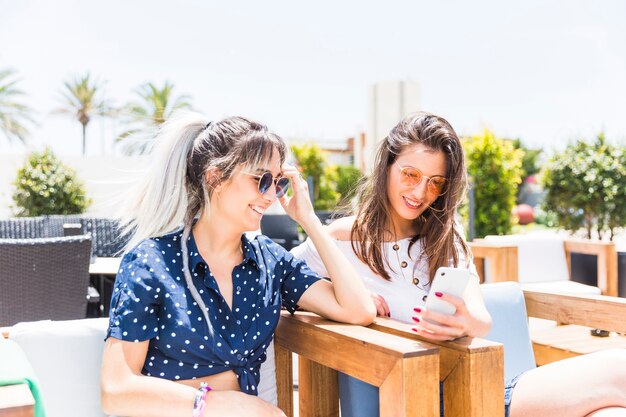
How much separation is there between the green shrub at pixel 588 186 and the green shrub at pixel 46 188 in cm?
752

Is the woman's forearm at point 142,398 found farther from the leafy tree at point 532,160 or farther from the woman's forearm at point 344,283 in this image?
the leafy tree at point 532,160

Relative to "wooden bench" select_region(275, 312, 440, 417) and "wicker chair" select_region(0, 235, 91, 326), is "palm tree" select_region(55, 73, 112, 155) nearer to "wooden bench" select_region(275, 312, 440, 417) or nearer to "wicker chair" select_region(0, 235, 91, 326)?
"wicker chair" select_region(0, 235, 91, 326)

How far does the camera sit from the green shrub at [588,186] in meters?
7.08

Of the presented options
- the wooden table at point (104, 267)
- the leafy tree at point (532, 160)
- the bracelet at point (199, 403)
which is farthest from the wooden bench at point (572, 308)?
the leafy tree at point (532, 160)

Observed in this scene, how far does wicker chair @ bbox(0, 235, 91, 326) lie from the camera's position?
3070mm

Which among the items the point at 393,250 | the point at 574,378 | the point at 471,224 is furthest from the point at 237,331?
the point at 471,224

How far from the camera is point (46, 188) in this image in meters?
9.54

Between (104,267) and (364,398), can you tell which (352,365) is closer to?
(364,398)

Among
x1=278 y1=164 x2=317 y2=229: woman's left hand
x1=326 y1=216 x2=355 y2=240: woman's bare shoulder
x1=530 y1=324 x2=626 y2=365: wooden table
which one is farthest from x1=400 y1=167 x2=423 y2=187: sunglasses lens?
x1=530 y1=324 x2=626 y2=365: wooden table

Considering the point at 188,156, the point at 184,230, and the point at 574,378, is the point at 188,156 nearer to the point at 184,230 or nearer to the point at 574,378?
the point at 184,230

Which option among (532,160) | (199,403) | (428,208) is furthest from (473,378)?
(532,160)

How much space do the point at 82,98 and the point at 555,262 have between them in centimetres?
2686

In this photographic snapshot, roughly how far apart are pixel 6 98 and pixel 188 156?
23.9 metres

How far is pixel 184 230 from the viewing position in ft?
5.18
